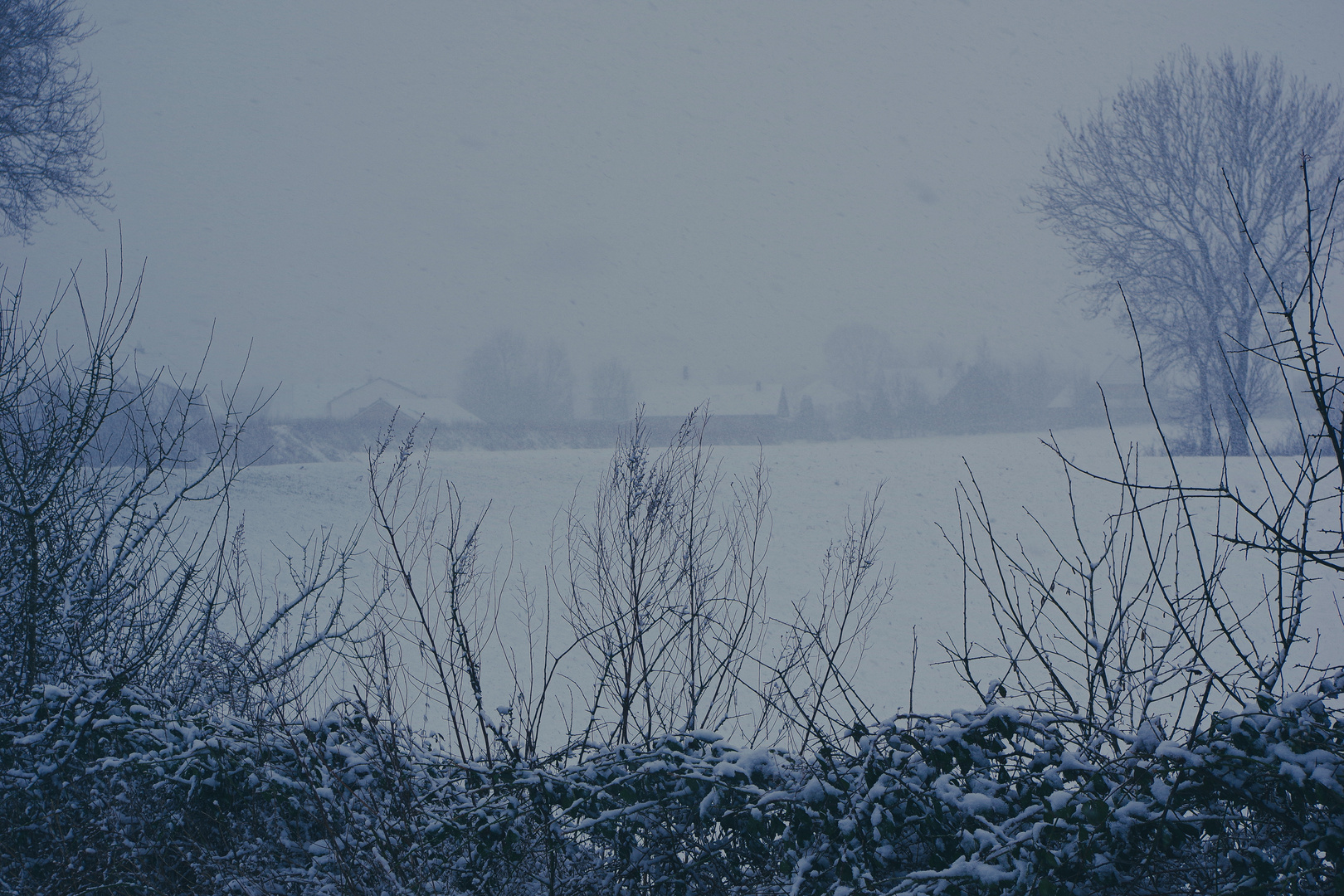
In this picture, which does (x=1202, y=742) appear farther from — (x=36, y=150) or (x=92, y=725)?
(x=36, y=150)

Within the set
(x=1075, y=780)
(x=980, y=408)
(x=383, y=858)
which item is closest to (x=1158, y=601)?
(x=1075, y=780)

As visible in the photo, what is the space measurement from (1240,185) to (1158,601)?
11.9 meters

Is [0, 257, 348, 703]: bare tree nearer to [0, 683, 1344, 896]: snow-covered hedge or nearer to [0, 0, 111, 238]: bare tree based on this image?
[0, 683, 1344, 896]: snow-covered hedge

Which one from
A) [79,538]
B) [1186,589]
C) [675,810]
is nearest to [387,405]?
[79,538]

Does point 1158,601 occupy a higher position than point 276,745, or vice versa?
point 276,745

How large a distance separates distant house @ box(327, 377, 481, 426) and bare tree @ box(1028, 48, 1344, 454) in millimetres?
19885

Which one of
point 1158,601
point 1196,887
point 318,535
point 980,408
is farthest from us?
point 980,408

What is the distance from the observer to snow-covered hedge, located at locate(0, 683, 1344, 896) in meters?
1.91

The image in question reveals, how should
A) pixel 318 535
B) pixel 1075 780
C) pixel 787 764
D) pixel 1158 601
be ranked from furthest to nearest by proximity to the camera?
pixel 318 535 < pixel 1158 601 < pixel 787 764 < pixel 1075 780

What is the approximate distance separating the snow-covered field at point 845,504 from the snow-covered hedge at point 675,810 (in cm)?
526

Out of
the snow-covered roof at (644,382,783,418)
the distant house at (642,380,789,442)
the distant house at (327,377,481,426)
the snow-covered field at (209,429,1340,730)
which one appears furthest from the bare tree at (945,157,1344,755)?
the distant house at (327,377,481,426)

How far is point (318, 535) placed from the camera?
1312 cm

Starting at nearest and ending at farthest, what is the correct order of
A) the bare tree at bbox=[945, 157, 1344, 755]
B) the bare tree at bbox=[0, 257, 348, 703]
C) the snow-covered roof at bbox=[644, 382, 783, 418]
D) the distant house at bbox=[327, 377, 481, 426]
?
1. the bare tree at bbox=[945, 157, 1344, 755]
2. the bare tree at bbox=[0, 257, 348, 703]
3. the distant house at bbox=[327, 377, 481, 426]
4. the snow-covered roof at bbox=[644, 382, 783, 418]

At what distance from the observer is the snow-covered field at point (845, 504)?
980cm
